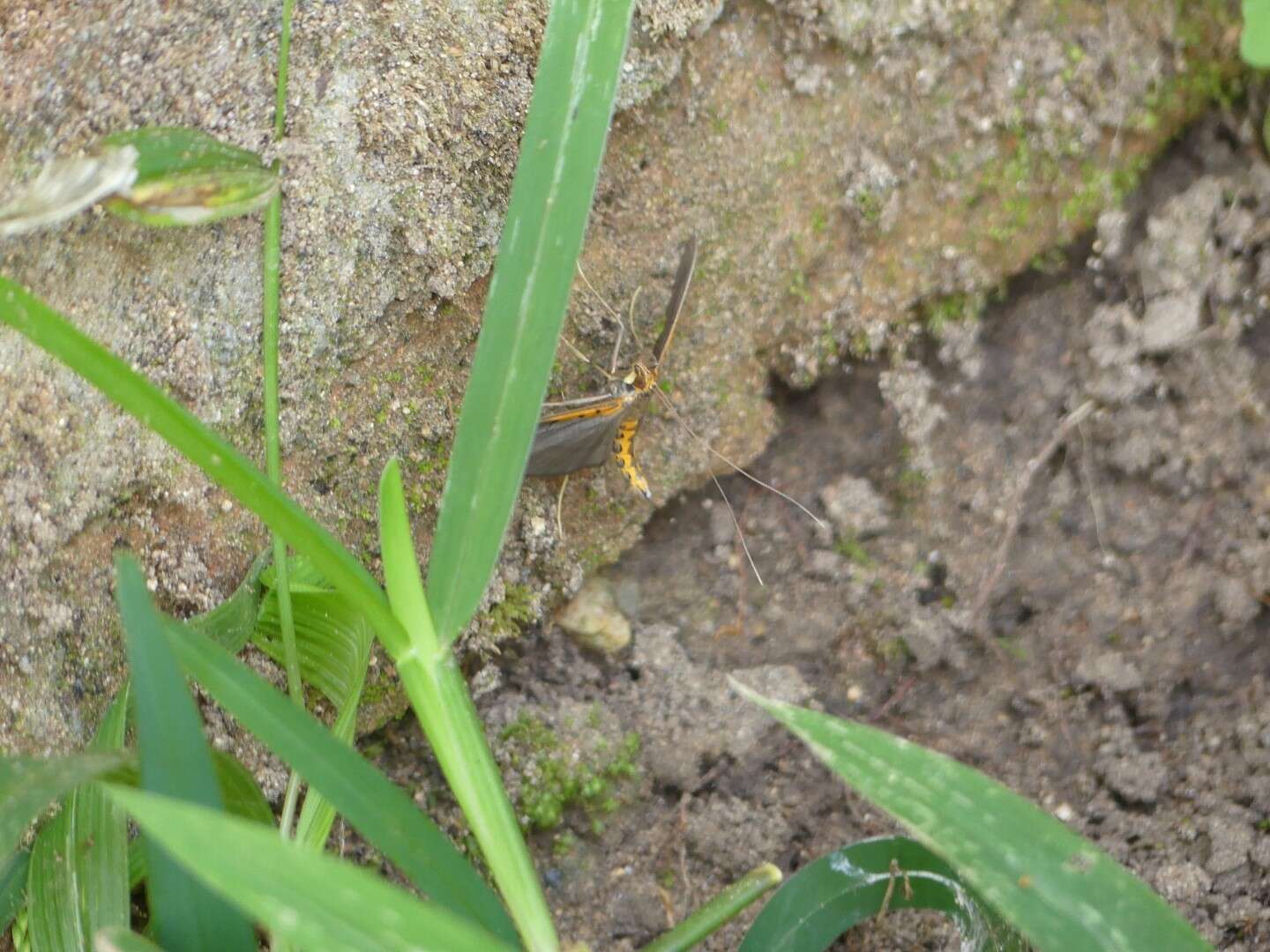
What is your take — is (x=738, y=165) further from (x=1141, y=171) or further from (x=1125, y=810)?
(x=1125, y=810)

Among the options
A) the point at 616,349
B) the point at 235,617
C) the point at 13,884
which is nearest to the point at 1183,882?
the point at 616,349

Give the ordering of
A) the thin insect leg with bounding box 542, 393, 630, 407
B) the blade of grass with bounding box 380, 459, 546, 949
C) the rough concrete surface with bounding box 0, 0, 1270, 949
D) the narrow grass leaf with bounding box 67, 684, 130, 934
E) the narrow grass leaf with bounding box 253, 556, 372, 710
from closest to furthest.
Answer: the blade of grass with bounding box 380, 459, 546, 949
the narrow grass leaf with bounding box 67, 684, 130, 934
the narrow grass leaf with bounding box 253, 556, 372, 710
the rough concrete surface with bounding box 0, 0, 1270, 949
the thin insect leg with bounding box 542, 393, 630, 407

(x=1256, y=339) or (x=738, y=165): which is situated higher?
(x=738, y=165)

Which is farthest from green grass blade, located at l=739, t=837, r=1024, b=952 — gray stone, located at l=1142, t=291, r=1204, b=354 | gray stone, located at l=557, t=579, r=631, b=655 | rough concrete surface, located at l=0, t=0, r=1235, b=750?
gray stone, located at l=1142, t=291, r=1204, b=354

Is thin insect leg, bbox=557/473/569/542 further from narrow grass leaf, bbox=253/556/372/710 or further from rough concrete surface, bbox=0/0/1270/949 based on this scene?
narrow grass leaf, bbox=253/556/372/710

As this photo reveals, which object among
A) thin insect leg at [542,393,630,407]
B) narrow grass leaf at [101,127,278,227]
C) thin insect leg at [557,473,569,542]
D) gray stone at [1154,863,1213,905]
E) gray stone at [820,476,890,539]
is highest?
narrow grass leaf at [101,127,278,227]

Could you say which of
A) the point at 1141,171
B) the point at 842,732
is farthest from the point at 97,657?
the point at 1141,171

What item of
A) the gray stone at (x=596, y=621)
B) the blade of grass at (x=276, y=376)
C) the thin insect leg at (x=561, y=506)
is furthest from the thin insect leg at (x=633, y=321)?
the blade of grass at (x=276, y=376)
